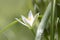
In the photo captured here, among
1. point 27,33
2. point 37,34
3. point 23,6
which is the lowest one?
point 37,34

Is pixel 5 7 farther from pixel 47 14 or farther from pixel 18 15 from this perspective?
pixel 47 14

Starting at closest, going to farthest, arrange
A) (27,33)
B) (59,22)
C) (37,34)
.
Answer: (37,34)
(59,22)
(27,33)

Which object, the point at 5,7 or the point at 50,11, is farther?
the point at 5,7

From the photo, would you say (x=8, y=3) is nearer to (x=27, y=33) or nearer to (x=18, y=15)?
(x=18, y=15)

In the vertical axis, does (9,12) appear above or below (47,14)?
above

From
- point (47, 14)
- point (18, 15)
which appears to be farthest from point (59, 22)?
point (18, 15)

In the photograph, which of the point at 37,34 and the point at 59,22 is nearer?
the point at 37,34

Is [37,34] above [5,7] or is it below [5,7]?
below

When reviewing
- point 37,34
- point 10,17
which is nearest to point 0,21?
point 10,17

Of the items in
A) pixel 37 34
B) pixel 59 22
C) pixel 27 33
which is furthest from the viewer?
pixel 27 33
